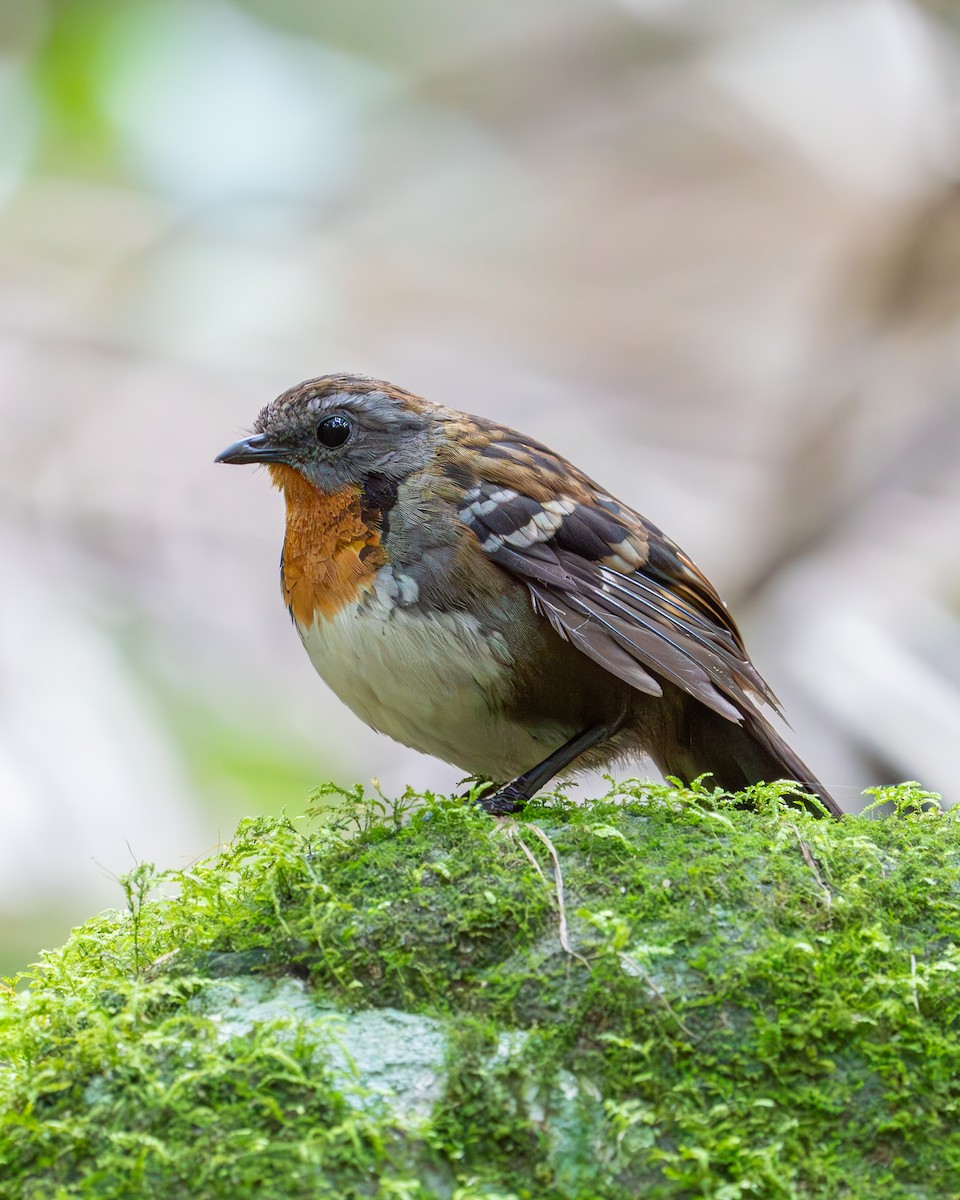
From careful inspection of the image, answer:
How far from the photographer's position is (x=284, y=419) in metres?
3.64

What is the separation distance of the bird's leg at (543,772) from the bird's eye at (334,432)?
1.14 metres

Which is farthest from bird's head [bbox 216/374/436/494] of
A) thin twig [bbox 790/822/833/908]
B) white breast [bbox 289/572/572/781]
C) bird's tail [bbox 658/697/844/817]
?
thin twig [bbox 790/822/833/908]

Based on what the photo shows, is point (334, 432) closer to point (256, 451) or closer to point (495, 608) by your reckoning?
point (256, 451)

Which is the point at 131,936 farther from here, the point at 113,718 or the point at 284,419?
the point at 113,718

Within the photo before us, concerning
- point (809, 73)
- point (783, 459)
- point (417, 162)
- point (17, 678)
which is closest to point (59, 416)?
point (17, 678)

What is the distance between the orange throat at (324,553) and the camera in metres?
3.24

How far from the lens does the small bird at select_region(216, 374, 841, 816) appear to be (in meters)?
3.12

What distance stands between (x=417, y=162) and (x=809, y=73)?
3.07 metres

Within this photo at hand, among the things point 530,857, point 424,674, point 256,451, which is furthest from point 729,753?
point 256,451

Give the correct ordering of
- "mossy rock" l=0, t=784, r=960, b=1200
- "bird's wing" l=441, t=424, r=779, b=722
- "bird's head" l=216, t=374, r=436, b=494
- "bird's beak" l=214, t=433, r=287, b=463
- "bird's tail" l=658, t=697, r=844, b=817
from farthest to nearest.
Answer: "bird's beak" l=214, t=433, r=287, b=463 → "bird's head" l=216, t=374, r=436, b=494 → "bird's tail" l=658, t=697, r=844, b=817 → "bird's wing" l=441, t=424, r=779, b=722 → "mossy rock" l=0, t=784, r=960, b=1200

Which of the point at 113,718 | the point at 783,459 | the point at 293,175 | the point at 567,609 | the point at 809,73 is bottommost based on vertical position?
the point at 567,609

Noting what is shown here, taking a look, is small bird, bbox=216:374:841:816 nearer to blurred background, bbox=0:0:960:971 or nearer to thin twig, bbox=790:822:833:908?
thin twig, bbox=790:822:833:908

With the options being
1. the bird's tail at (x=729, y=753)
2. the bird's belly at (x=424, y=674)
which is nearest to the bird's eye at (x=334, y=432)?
the bird's belly at (x=424, y=674)

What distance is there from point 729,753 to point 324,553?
1306 mm
